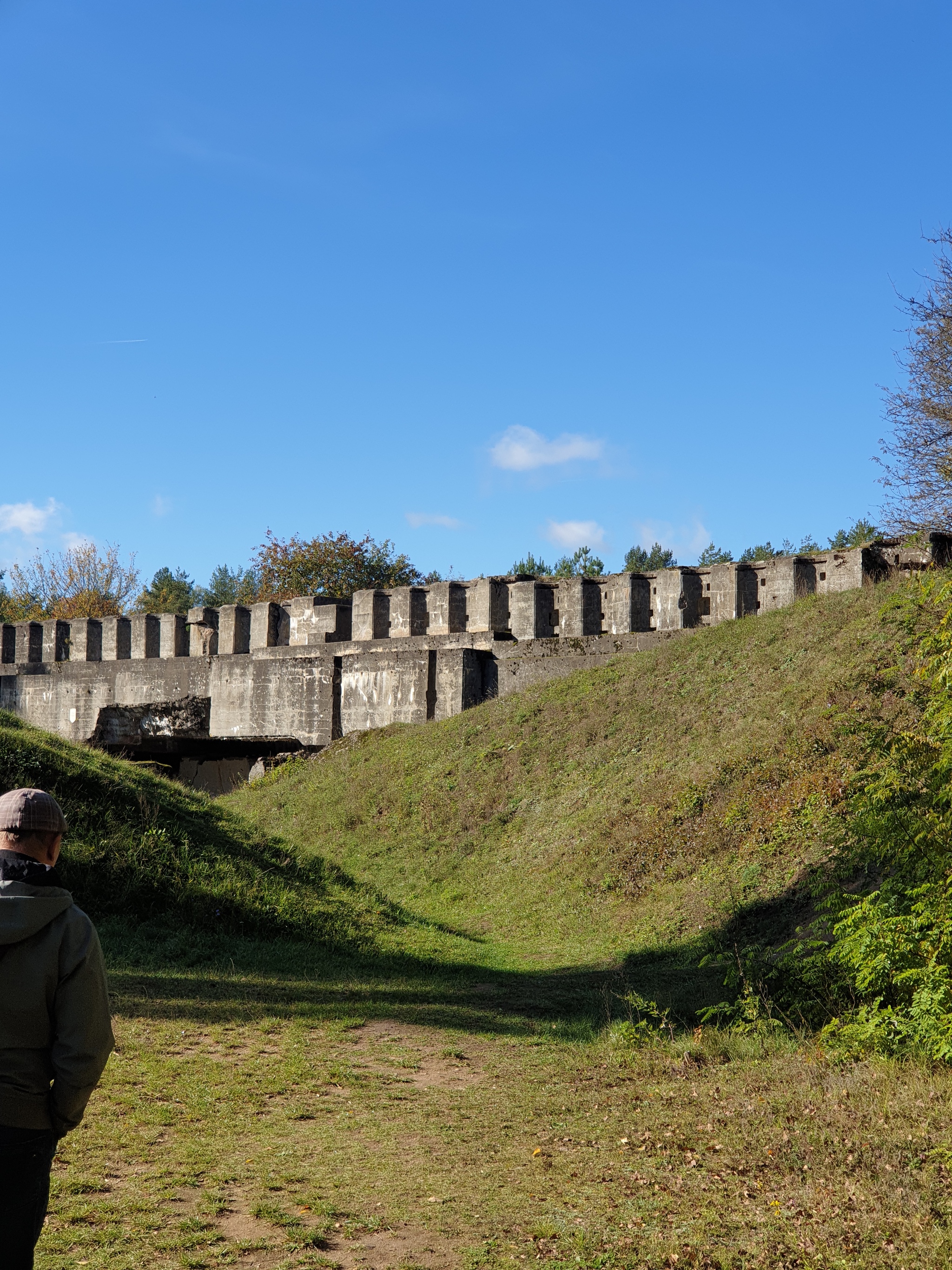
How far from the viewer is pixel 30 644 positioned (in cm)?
3128

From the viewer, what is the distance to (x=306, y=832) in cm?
2048

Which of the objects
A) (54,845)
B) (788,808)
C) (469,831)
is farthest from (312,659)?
(54,845)

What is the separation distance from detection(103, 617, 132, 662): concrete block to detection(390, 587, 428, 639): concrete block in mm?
8723

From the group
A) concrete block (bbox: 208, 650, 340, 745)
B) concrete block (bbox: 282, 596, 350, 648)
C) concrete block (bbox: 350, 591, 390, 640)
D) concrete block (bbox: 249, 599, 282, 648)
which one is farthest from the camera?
concrete block (bbox: 249, 599, 282, 648)

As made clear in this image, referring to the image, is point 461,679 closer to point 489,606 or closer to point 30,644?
point 489,606

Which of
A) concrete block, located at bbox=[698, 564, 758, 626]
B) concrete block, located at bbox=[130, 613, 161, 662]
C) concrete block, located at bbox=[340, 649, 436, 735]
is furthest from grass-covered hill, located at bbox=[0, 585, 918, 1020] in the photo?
concrete block, located at bbox=[130, 613, 161, 662]

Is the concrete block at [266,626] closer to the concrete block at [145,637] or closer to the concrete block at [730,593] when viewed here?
the concrete block at [145,637]

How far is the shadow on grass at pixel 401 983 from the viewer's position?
8.86 meters

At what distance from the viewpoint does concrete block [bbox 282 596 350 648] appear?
25.4 metres

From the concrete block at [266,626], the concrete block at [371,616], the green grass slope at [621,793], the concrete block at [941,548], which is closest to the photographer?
the green grass slope at [621,793]

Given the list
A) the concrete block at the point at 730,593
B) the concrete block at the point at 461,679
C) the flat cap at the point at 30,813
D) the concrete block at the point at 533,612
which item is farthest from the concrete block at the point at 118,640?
the flat cap at the point at 30,813

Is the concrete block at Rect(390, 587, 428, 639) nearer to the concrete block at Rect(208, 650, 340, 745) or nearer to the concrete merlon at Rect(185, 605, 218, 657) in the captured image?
the concrete block at Rect(208, 650, 340, 745)

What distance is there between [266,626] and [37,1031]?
23.7 m

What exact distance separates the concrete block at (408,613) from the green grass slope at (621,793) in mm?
2644
